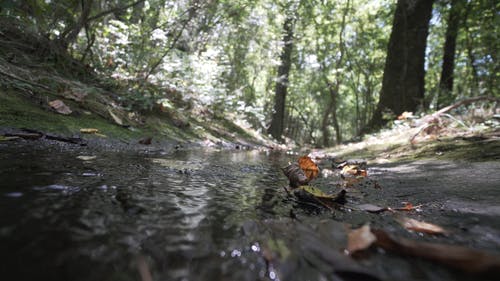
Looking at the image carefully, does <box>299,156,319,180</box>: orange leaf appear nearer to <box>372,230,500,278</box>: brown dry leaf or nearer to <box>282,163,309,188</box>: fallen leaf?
<box>282,163,309,188</box>: fallen leaf

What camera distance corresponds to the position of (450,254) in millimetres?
655

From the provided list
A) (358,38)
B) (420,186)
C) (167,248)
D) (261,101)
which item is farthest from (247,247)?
(261,101)

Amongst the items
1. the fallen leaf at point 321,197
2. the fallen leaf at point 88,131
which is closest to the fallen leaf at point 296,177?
the fallen leaf at point 321,197

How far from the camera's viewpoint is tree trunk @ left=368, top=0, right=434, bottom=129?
7520 millimetres

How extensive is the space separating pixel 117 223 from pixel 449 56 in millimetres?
12169

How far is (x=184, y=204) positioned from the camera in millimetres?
1176

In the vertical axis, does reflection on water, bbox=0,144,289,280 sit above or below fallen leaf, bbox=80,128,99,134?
below

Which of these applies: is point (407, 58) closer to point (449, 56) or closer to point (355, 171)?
point (449, 56)

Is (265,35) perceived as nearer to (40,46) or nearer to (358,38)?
(358,38)

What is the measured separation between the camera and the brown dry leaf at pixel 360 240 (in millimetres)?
741

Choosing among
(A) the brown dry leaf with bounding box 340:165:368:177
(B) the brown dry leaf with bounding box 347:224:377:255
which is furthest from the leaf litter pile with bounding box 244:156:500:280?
(A) the brown dry leaf with bounding box 340:165:368:177

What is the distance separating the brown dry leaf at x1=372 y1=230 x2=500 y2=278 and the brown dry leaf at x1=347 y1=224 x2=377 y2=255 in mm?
28

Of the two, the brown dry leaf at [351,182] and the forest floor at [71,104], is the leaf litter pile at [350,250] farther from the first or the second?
the forest floor at [71,104]

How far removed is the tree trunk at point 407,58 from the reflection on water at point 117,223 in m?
7.17
